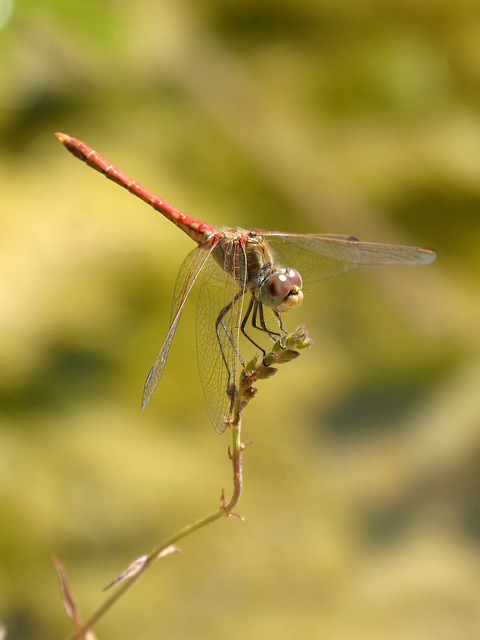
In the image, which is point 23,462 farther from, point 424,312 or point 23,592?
point 424,312

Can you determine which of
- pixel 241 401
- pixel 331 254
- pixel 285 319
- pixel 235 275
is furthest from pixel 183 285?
pixel 285 319

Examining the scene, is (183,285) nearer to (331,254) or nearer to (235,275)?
(235,275)

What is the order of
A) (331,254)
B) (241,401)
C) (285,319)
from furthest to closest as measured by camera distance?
(285,319)
(331,254)
(241,401)

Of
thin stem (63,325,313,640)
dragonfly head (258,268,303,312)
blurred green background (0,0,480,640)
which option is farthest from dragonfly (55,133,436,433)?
blurred green background (0,0,480,640)

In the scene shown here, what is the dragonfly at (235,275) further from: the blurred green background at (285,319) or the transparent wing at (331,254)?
the blurred green background at (285,319)

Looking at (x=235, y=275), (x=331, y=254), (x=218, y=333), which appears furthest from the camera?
(x=331, y=254)

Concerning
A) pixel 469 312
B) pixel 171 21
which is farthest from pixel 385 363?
pixel 171 21

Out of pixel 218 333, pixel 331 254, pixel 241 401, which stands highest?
pixel 331 254
